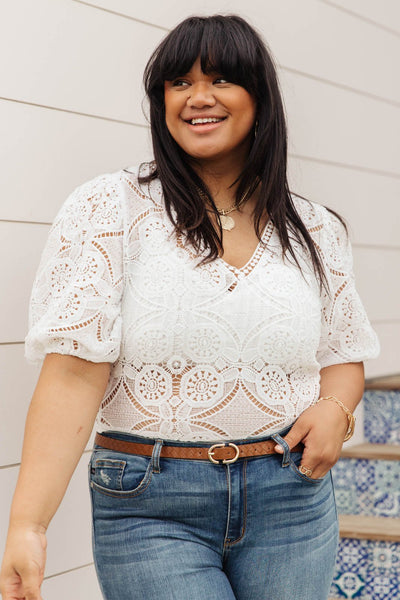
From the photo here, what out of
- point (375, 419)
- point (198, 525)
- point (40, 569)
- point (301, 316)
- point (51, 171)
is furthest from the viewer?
point (375, 419)

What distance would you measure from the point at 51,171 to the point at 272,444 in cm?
88

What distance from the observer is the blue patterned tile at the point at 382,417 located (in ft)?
10.5

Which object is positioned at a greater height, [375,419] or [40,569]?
[40,569]

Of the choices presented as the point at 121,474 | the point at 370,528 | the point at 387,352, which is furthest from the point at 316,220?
the point at 387,352

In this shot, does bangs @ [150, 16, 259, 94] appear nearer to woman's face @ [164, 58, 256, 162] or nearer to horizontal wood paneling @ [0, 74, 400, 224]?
woman's face @ [164, 58, 256, 162]

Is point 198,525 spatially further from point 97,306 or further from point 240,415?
point 97,306

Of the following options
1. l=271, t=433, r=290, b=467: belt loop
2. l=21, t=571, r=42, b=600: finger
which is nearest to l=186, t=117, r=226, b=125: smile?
l=271, t=433, r=290, b=467: belt loop

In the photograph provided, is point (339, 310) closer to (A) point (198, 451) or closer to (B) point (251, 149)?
(B) point (251, 149)

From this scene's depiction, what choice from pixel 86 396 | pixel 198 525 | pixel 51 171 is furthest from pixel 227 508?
pixel 51 171

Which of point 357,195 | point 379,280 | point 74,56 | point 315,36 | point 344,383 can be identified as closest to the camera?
point 344,383

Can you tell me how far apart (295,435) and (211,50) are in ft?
2.29

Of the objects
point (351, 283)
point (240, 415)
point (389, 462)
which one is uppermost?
point (351, 283)

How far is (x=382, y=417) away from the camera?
3.22 meters

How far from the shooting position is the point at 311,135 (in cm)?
294
